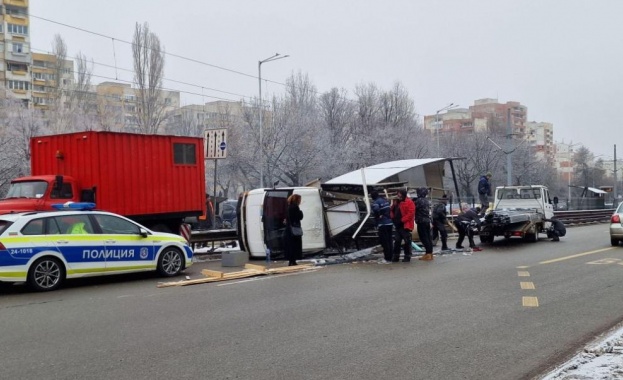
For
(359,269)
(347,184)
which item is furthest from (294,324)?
(347,184)

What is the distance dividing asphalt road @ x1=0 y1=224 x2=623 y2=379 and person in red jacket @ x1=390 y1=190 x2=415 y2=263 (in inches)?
73.6

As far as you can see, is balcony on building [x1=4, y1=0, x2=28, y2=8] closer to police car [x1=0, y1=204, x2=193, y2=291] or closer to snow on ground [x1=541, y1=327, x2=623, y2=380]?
police car [x1=0, y1=204, x2=193, y2=291]

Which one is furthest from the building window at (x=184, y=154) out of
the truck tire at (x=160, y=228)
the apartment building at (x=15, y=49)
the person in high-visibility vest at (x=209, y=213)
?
the apartment building at (x=15, y=49)

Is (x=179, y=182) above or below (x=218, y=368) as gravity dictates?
above

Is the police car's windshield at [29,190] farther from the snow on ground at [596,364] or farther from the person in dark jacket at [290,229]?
the snow on ground at [596,364]

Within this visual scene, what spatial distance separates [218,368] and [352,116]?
47565mm

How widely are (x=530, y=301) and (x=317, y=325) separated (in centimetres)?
344

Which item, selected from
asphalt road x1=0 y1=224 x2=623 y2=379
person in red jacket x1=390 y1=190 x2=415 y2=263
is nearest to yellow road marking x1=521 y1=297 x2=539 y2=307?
asphalt road x1=0 y1=224 x2=623 y2=379

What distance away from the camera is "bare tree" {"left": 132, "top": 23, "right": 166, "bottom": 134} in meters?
44.9

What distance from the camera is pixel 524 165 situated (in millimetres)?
63750

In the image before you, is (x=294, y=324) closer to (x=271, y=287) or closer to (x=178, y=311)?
(x=178, y=311)

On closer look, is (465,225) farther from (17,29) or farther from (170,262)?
(17,29)

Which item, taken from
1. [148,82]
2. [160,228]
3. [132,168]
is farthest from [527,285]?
[148,82]

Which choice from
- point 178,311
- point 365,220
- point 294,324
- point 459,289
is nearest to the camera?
point 294,324
